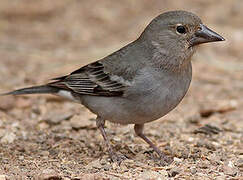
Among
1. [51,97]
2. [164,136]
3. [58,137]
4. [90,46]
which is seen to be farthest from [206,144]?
[90,46]

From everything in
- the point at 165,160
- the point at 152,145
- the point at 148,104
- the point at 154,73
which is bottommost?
the point at 165,160

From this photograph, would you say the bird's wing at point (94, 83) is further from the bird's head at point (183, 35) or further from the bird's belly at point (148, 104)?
the bird's head at point (183, 35)

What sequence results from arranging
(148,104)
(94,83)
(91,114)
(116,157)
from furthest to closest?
(91,114) < (94,83) < (116,157) < (148,104)

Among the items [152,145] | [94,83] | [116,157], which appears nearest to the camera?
[116,157]

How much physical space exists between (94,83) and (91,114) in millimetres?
1512

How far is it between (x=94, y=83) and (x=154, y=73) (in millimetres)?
1108

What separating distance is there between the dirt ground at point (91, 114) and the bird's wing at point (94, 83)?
0.82m

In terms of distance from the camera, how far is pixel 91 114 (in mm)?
8508

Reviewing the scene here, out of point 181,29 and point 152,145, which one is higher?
point 181,29

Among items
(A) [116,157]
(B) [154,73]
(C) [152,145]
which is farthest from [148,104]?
(C) [152,145]

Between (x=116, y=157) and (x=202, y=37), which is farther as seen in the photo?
(x=116, y=157)

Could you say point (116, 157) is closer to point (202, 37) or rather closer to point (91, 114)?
point (202, 37)

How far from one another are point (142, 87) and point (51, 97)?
3260mm

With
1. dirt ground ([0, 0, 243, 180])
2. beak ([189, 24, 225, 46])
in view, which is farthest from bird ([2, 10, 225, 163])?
dirt ground ([0, 0, 243, 180])
